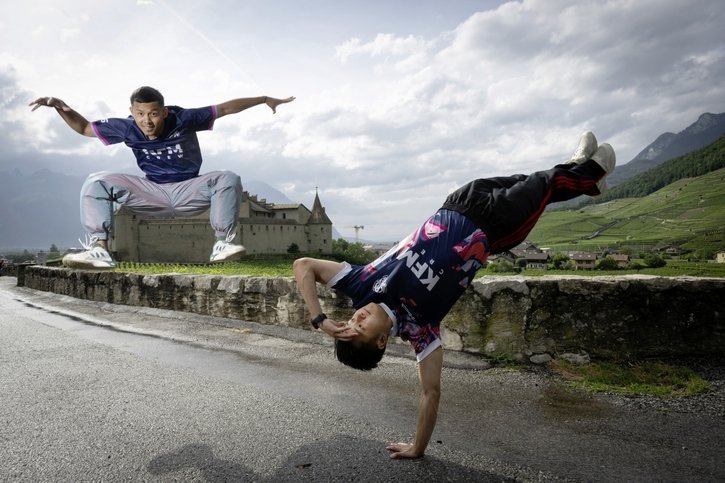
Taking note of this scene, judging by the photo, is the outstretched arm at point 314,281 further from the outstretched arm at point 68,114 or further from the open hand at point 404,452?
the outstretched arm at point 68,114

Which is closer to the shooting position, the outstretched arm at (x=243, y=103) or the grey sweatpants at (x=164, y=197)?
the grey sweatpants at (x=164, y=197)

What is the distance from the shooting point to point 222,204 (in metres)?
5.23

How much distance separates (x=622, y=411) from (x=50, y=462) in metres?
4.74

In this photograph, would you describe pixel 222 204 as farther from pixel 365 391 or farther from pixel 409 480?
pixel 409 480

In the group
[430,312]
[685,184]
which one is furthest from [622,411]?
[685,184]

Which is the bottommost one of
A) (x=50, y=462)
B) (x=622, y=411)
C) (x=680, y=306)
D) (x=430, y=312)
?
(x=622, y=411)

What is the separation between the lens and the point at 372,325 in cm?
296

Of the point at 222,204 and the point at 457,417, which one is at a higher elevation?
the point at 222,204

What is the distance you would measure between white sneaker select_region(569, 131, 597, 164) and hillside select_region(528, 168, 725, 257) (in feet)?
13.7

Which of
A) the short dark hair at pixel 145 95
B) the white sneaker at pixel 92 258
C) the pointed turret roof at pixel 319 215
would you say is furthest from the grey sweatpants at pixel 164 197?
the pointed turret roof at pixel 319 215

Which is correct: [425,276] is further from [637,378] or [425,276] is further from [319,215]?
[319,215]

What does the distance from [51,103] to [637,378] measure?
7.66 m

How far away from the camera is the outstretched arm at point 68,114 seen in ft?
17.1

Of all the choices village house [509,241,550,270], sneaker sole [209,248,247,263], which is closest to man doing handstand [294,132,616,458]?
sneaker sole [209,248,247,263]
